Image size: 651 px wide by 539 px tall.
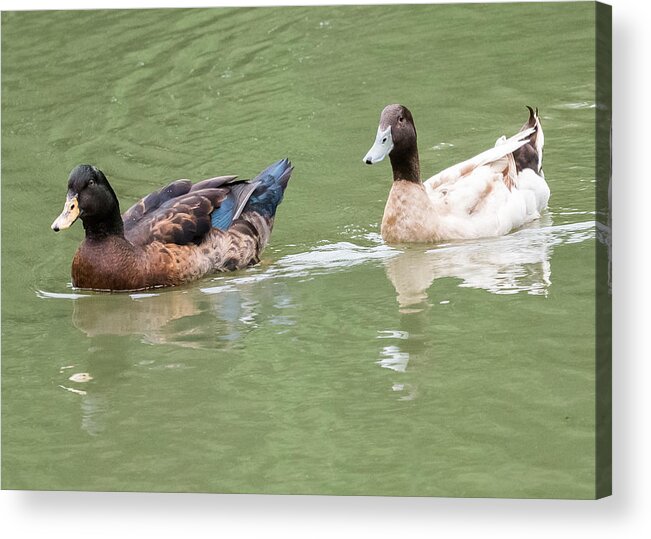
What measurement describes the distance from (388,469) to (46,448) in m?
1.66

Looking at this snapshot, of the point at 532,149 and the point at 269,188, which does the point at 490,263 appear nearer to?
the point at 532,149

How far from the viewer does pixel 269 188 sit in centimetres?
1037

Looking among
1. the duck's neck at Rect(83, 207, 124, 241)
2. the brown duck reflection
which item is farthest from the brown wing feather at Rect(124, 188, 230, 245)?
the brown duck reflection

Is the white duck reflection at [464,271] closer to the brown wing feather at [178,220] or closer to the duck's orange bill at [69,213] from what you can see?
the brown wing feather at [178,220]

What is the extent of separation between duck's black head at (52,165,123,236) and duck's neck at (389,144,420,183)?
1.55 metres

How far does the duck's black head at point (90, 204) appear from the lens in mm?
9844

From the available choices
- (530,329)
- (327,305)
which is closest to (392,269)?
(327,305)

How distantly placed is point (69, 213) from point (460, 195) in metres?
2.17

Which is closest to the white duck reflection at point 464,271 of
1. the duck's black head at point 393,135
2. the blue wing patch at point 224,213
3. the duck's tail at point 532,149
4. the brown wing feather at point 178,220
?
the duck's tail at point 532,149

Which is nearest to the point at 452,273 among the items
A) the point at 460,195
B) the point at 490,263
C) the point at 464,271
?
the point at 464,271

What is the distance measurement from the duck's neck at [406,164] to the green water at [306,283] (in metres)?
0.09

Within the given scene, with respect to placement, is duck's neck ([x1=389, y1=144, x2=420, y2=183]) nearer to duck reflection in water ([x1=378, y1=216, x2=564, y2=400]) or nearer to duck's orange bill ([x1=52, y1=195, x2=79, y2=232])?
duck reflection in water ([x1=378, y1=216, x2=564, y2=400])

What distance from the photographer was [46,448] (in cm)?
892

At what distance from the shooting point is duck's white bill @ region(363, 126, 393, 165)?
10.0m
